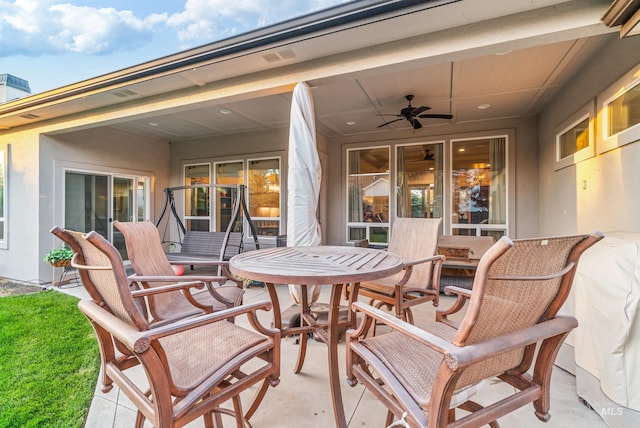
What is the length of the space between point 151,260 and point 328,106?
13.1 feet

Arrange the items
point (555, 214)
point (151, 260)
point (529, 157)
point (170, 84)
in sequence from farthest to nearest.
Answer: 1. point (529, 157)
2. point (555, 214)
3. point (170, 84)
4. point (151, 260)

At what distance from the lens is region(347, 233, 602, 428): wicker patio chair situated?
2.97 feet

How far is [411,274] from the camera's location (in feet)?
8.83

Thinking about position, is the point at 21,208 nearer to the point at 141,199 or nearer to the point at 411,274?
the point at 141,199

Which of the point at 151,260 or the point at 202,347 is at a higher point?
the point at 151,260

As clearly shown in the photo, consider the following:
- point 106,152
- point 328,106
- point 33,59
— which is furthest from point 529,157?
point 33,59

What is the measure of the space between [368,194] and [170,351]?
6182mm

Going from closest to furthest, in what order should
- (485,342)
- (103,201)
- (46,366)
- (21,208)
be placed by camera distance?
1. (485,342)
2. (46,366)
3. (21,208)
4. (103,201)

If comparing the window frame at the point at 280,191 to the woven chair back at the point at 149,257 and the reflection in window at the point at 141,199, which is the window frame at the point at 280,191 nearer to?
the reflection in window at the point at 141,199

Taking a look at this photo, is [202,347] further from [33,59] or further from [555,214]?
[33,59]

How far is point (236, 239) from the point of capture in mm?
5238

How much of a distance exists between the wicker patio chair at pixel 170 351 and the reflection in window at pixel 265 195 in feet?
17.0

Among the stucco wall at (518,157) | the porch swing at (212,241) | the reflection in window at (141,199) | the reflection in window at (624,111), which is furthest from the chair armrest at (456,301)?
the reflection in window at (141,199)

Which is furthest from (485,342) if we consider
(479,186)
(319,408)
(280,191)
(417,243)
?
(479,186)
